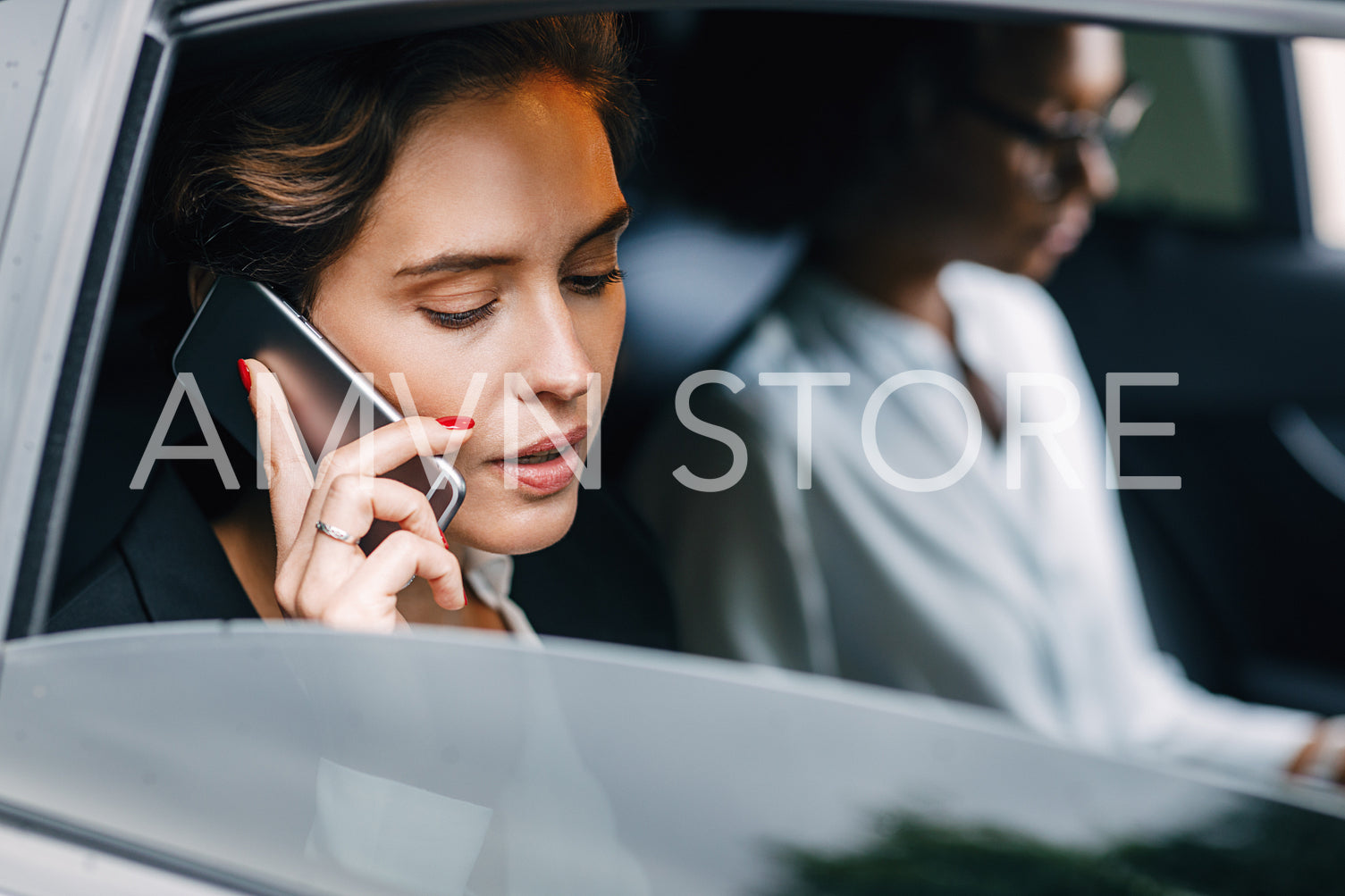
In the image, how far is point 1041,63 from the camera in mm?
2295

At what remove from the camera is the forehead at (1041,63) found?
2275mm

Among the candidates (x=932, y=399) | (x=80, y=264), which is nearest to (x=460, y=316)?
(x=80, y=264)

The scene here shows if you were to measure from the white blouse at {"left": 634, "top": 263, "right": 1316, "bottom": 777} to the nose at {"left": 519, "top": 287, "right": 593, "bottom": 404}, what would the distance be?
0.63 m

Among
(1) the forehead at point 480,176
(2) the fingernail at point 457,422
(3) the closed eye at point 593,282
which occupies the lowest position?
(2) the fingernail at point 457,422

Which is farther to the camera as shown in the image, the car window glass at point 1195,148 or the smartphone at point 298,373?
the car window glass at point 1195,148

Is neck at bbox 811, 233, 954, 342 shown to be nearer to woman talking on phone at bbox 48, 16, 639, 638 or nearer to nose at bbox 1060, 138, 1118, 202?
nose at bbox 1060, 138, 1118, 202

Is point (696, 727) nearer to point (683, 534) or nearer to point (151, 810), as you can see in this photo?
point (151, 810)

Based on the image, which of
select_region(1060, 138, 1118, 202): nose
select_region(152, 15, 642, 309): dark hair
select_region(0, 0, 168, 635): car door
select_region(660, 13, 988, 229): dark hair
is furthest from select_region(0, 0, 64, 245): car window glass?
select_region(1060, 138, 1118, 202): nose

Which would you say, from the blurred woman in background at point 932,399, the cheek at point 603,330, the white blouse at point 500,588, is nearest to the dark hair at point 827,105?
the blurred woman in background at point 932,399

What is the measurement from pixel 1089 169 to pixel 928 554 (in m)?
1.18

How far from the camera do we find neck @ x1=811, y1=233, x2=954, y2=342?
2.24m

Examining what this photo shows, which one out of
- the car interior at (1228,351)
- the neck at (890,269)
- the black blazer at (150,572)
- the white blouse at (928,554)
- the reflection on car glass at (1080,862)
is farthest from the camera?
the car interior at (1228,351)

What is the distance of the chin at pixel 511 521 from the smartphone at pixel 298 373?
0.01 meters

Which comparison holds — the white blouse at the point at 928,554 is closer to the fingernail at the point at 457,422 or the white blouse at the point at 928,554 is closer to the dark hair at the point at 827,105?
the dark hair at the point at 827,105
